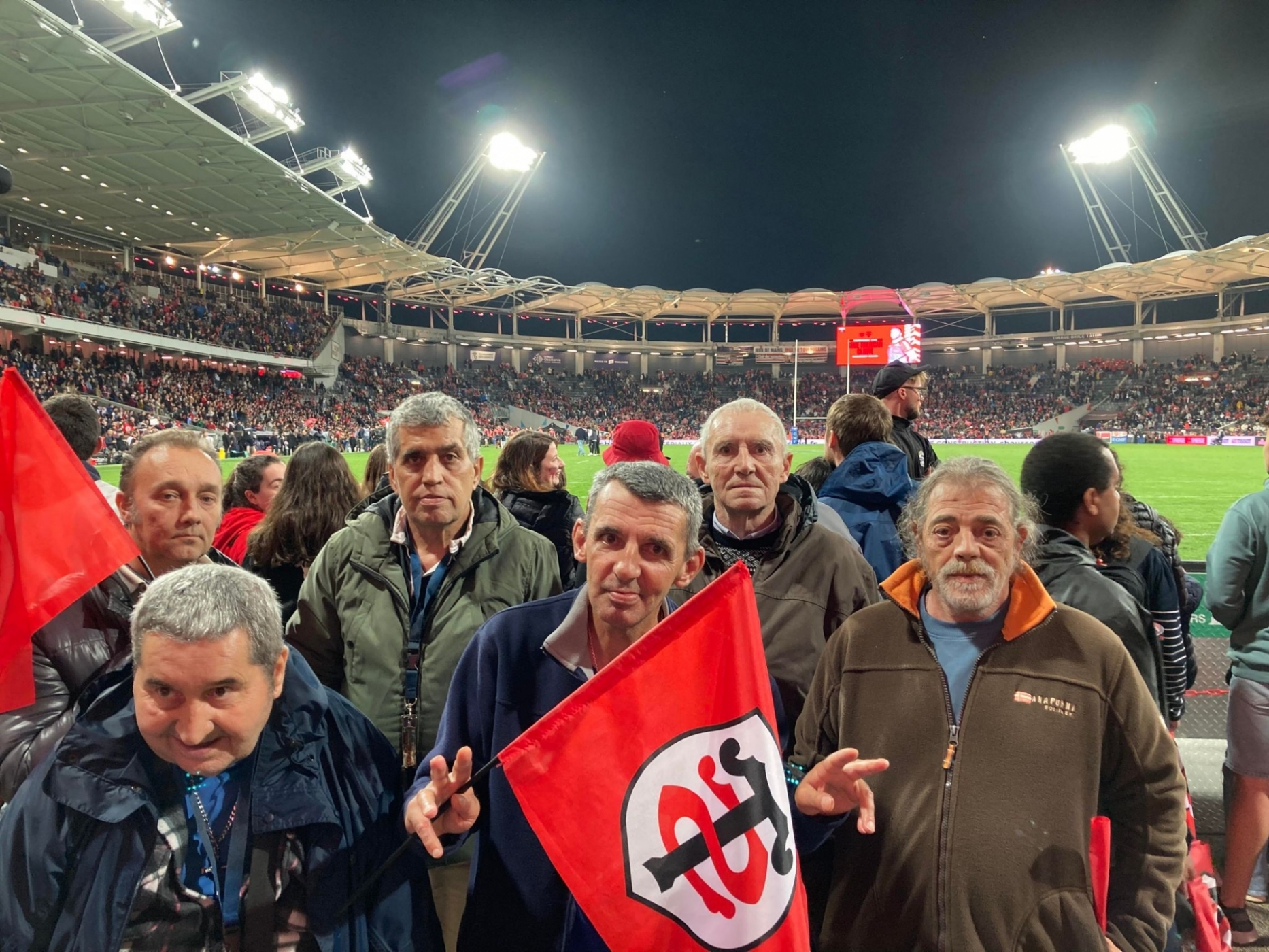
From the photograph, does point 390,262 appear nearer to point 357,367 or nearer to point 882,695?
point 357,367

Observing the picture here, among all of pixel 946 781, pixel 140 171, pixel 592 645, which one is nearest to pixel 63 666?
pixel 592 645

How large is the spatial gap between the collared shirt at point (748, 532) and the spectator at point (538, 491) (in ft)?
5.14

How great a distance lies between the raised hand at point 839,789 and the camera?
1.74 m

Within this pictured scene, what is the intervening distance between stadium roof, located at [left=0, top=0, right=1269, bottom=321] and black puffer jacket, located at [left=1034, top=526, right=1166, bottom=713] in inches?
1064

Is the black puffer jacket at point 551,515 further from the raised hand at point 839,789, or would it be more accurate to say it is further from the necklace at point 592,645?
the raised hand at point 839,789

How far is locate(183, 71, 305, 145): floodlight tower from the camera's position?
1053 inches

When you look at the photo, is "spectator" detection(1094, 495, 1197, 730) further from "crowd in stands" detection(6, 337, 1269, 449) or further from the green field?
"crowd in stands" detection(6, 337, 1269, 449)

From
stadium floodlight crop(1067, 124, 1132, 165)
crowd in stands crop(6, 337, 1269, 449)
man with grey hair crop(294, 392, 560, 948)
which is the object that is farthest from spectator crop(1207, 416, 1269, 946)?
stadium floodlight crop(1067, 124, 1132, 165)

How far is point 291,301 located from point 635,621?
55.4 meters

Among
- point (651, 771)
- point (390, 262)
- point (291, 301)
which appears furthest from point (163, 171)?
point (651, 771)

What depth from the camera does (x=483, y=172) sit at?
57.2m

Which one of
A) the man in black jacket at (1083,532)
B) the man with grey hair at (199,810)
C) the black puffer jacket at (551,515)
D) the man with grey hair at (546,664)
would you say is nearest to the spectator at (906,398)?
the man in black jacket at (1083,532)

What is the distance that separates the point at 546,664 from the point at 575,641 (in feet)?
0.35

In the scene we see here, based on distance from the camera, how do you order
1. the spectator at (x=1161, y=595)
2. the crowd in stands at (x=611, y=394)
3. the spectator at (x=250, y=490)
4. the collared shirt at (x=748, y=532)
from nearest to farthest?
1. the spectator at (x=1161, y=595)
2. the collared shirt at (x=748, y=532)
3. the spectator at (x=250, y=490)
4. the crowd in stands at (x=611, y=394)
